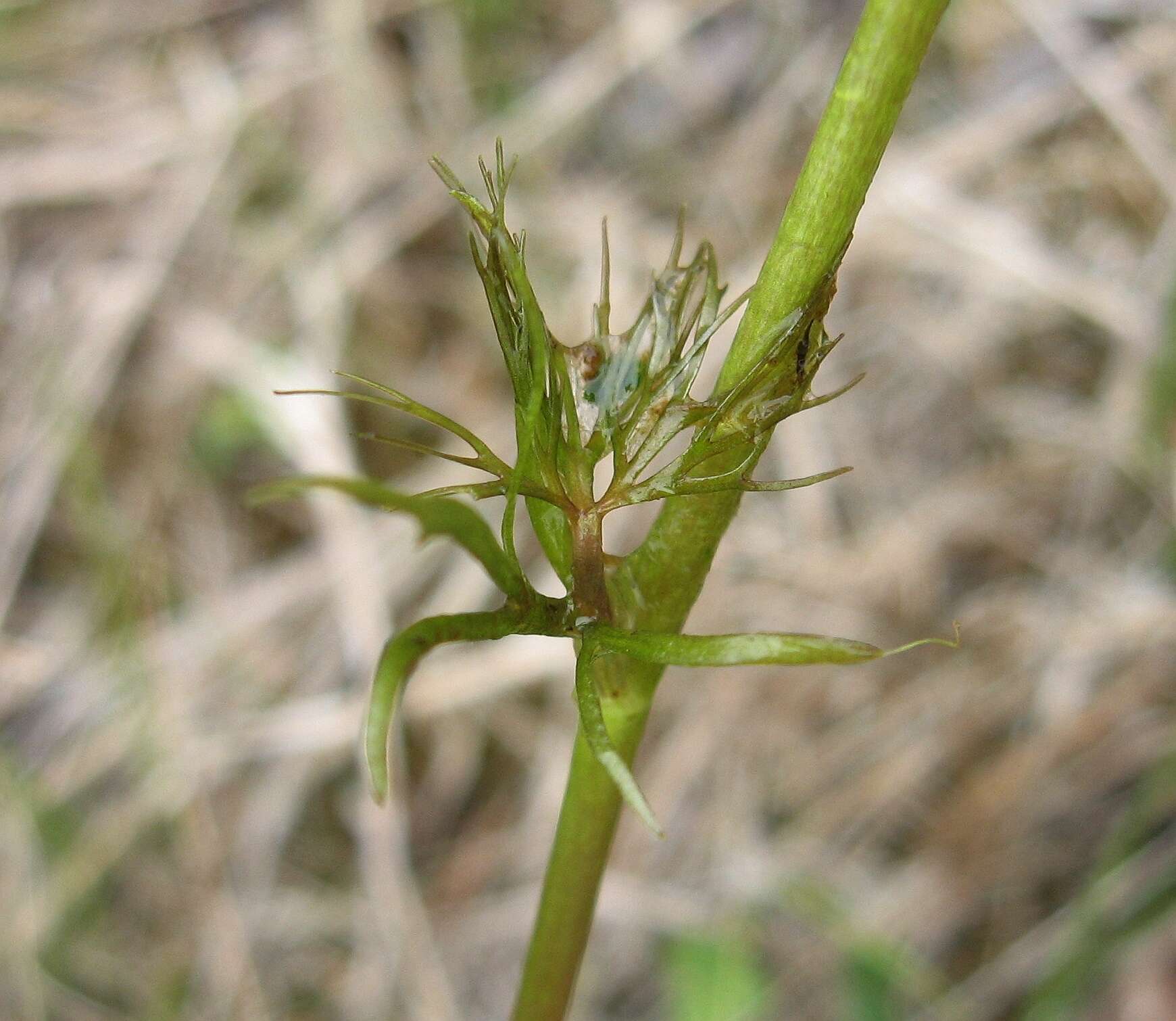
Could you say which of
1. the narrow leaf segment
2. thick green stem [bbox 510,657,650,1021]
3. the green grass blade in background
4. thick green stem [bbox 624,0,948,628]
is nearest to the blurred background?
the green grass blade in background

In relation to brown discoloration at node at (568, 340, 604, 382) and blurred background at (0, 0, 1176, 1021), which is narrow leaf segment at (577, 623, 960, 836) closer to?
brown discoloration at node at (568, 340, 604, 382)

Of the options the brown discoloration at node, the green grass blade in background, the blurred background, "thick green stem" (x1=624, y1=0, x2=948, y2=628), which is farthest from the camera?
the blurred background

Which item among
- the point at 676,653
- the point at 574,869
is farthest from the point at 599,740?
the point at 574,869


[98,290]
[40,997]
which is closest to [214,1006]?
[40,997]

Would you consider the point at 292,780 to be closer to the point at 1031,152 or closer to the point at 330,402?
the point at 330,402

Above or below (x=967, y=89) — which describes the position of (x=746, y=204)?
below

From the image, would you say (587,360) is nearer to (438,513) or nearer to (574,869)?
(438,513)

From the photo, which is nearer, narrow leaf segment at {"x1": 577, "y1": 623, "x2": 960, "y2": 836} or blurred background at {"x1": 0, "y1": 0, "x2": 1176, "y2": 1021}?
narrow leaf segment at {"x1": 577, "y1": 623, "x2": 960, "y2": 836}
